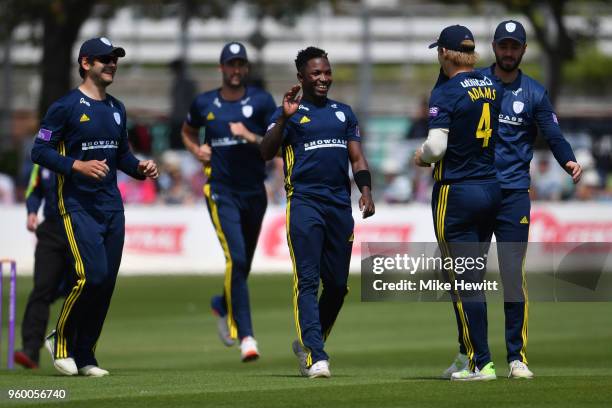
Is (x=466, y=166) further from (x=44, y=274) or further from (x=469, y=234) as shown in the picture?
(x=44, y=274)

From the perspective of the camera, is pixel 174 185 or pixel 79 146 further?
pixel 174 185

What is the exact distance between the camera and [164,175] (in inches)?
1148

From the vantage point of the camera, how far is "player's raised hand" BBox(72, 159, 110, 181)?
11180 millimetres

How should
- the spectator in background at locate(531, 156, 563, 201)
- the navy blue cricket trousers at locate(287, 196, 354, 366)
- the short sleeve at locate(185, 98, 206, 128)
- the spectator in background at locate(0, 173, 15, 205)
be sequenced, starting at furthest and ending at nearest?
the spectator in background at locate(0, 173, 15, 205), the spectator in background at locate(531, 156, 563, 201), the short sleeve at locate(185, 98, 206, 128), the navy blue cricket trousers at locate(287, 196, 354, 366)

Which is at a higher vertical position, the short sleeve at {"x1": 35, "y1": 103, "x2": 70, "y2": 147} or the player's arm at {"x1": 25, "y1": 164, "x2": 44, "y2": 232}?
the short sleeve at {"x1": 35, "y1": 103, "x2": 70, "y2": 147}

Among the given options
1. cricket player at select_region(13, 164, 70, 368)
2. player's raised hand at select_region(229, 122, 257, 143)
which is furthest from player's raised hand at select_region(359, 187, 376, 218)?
cricket player at select_region(13, 164, 70, 368)

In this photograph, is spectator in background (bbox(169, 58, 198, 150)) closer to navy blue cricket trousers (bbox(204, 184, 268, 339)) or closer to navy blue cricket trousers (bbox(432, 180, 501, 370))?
navy blue cricket trousers (bbox(204, 184, 268, 339))

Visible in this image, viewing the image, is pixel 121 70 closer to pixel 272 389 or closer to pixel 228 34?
pixel 228 34

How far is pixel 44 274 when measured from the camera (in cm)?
1476

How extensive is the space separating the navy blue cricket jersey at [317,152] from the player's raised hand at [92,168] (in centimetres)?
136

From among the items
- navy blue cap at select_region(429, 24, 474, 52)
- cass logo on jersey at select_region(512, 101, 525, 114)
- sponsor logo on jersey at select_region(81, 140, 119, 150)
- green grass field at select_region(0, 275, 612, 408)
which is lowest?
green grass field at select_region(0, 275, 612, 408)

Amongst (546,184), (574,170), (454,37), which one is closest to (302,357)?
(574,170)

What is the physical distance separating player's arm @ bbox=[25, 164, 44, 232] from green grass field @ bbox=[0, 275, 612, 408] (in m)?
1.68

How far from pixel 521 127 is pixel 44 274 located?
5.65 m
